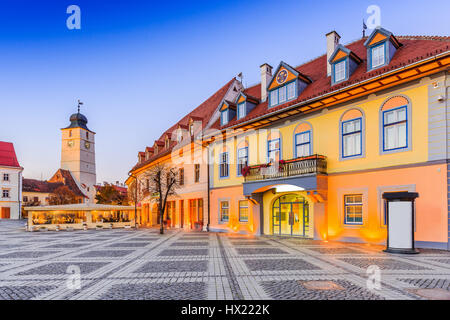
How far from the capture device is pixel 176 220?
32094 mm

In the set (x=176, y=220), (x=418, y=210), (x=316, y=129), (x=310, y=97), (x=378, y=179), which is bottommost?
(x=176, y=220)

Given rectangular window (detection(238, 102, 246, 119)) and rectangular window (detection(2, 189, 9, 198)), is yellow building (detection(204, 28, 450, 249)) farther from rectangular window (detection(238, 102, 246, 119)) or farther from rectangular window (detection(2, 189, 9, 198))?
rectangular window (detection(2, 189, 9, 198))

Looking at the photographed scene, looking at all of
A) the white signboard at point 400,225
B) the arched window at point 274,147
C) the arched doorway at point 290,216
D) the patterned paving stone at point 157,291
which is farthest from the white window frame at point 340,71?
the patterned paving stone at point 157,291

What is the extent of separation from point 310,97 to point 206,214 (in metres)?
13.5

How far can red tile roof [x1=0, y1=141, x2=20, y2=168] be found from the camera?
5705 centimetres

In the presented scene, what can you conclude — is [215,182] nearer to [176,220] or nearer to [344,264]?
[176,220]

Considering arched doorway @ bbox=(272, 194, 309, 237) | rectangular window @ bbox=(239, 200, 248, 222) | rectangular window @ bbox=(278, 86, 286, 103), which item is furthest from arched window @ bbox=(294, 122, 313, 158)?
rectangular window @ bbox=(239, 200, 248, 222)

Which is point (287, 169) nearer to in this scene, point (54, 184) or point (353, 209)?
point (353, 209)

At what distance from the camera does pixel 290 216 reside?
19.9 meters

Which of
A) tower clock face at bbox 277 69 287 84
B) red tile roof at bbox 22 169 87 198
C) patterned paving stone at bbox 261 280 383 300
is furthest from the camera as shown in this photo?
red tile roof at bbox 22 169 87 198

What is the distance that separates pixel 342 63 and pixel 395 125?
15.0 feet

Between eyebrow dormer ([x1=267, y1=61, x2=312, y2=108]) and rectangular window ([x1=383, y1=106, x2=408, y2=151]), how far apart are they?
5928 mm

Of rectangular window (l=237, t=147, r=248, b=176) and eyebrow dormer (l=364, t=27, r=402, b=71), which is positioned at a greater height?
eyebrow dormer (l=364, t=27, r=402, b=71)
